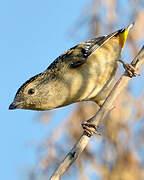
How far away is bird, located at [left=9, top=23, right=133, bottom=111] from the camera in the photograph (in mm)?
6898

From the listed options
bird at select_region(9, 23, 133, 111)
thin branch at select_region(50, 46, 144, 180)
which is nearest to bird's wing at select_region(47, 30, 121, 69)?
bird at select_region(9, 23, 133, 111)

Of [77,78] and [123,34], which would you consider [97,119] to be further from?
[123,34]

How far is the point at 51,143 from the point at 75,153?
278 centimetres

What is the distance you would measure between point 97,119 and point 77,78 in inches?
47.5

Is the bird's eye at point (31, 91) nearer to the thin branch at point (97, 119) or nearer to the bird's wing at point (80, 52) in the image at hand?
the bird's wing at point (80, 52)

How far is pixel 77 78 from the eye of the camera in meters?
6.98

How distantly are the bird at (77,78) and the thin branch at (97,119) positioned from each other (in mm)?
817

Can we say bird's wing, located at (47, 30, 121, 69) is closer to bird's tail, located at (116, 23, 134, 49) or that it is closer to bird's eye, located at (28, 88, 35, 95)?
bird's tail, located at (116, 23, 134, 49)

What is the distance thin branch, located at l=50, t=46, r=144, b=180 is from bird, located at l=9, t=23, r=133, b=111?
82 centimetres

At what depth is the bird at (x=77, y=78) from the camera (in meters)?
6.90

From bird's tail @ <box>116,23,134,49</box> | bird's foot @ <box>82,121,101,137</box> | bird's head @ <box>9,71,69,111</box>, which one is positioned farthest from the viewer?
bird's tail @ <box>116,23,134,49</box>

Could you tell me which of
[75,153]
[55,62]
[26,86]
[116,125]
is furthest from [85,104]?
[75,153]

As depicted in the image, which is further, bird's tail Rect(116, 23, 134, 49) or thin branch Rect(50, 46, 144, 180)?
bird's tail Rect(116, 23, 134, 49)

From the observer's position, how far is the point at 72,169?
8.12m
